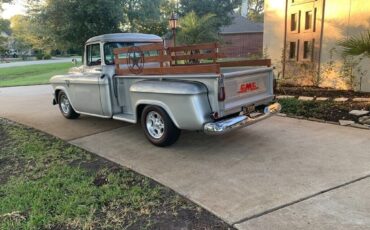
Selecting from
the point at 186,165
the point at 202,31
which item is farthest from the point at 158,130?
the point at 202,31

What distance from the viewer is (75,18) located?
1447 centimetres

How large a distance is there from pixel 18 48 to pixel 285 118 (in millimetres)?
62431

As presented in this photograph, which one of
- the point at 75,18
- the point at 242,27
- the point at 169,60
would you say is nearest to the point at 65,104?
the point at 169,60

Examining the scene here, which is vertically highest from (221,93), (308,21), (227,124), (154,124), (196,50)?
(308,21)

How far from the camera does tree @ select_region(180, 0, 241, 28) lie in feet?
116

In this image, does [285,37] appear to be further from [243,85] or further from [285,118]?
[243,85]

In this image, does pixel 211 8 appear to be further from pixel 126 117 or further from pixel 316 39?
pixel 126 117

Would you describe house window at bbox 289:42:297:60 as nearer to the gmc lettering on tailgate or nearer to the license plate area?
the gmc lettering on tailgate

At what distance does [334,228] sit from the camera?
9.95 feet

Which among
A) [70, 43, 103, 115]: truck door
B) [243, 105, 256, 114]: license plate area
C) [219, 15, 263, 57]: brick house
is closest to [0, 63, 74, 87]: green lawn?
[70, 43, 103, 115]: truck door

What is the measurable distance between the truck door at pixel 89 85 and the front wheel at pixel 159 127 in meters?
1.32

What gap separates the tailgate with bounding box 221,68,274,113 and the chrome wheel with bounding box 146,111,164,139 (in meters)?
1.20

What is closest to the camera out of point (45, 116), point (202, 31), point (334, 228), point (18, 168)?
point (334, 228)

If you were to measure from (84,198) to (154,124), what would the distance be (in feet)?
6.52
